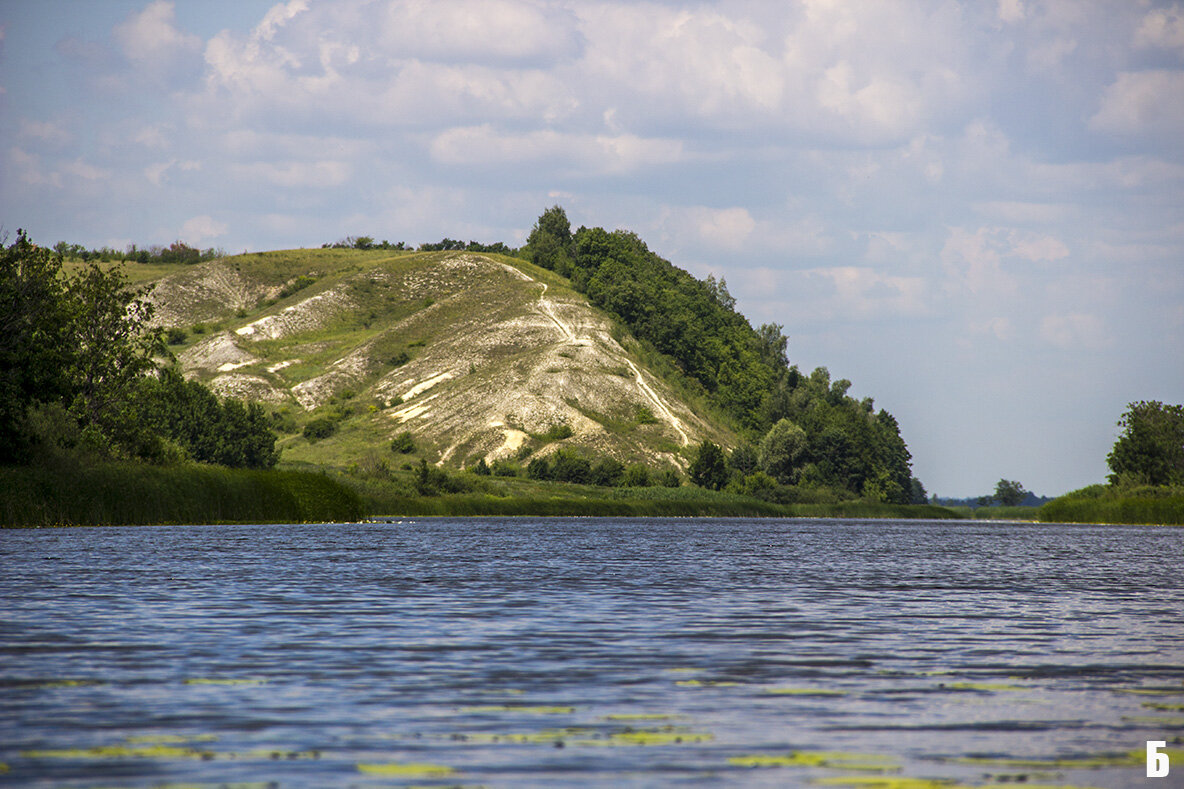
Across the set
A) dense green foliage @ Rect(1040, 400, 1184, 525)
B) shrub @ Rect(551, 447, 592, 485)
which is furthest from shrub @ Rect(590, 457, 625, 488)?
dense green foliage @ Rect(1040, 400, 1184, 525)

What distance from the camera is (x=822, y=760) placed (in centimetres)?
1137

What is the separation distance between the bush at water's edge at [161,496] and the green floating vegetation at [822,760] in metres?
53.0

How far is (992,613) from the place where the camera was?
2806 cm

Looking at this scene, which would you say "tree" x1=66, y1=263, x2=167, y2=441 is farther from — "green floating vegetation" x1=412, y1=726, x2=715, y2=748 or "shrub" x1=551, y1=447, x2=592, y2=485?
"shrub" x1=551, y1=447, x2=592, y2=485

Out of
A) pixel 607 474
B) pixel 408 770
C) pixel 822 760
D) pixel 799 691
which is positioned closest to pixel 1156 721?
pixel 799 691

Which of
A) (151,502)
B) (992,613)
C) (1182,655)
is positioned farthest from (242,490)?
(1182,655)

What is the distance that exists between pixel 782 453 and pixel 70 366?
438 feet

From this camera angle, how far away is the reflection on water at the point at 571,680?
437 inches

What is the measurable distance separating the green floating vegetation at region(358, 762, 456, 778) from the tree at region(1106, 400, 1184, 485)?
136390mm

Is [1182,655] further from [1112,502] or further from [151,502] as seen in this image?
[1112,502]

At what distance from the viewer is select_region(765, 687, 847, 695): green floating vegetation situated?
15570mm

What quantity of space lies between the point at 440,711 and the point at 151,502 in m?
56.5

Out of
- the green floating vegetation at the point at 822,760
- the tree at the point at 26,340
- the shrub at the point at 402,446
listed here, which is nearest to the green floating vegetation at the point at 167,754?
the green floating vegetation at the point at 822,760

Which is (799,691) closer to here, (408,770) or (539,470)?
(408,770)
